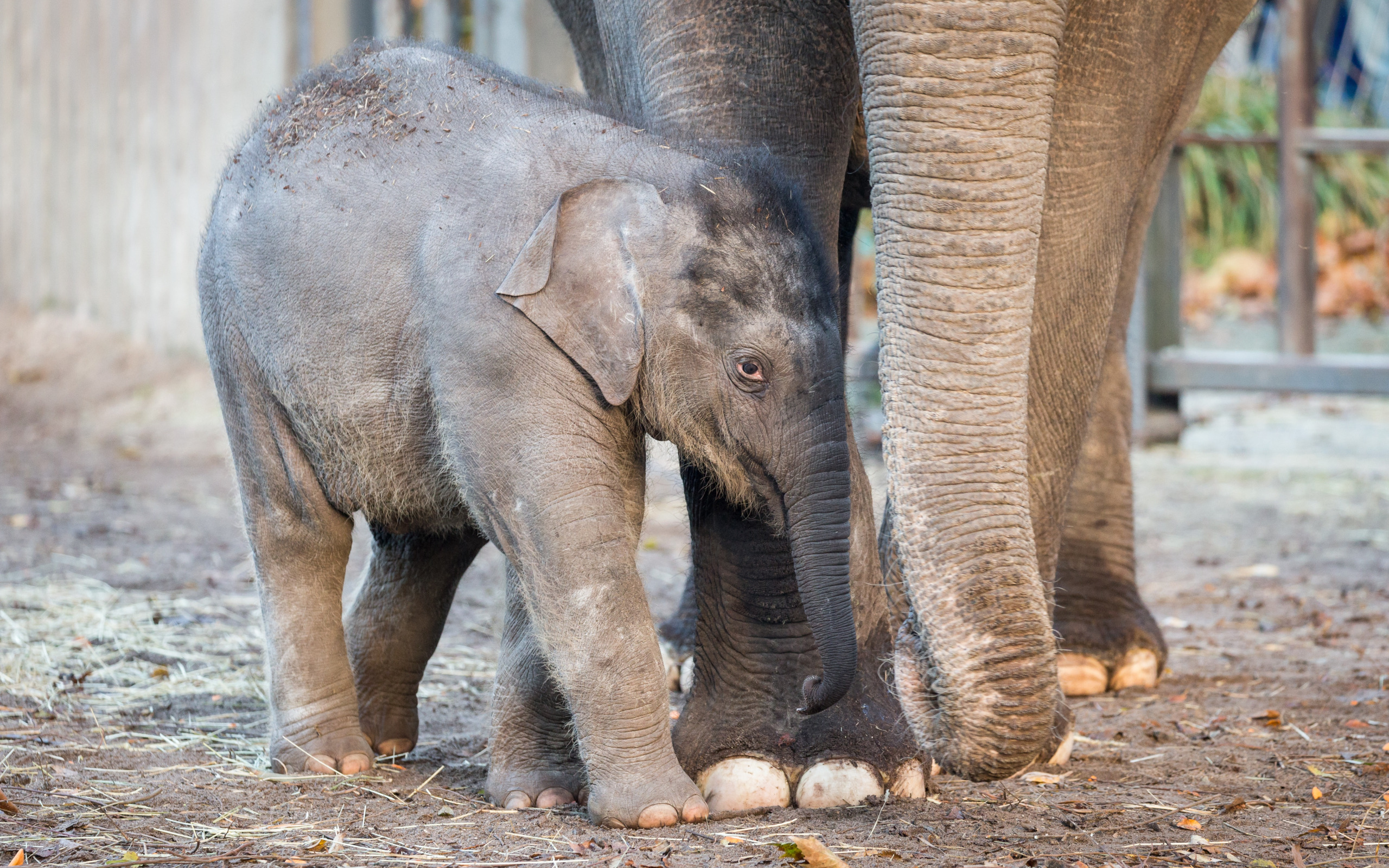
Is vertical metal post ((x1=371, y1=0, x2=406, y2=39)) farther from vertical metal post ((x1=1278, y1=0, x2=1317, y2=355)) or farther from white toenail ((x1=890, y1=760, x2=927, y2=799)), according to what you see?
white toenail ((x1=890, y1=760, x2=927, y2=799))

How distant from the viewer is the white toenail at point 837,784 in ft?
10.4

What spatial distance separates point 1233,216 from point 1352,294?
139 centimetres

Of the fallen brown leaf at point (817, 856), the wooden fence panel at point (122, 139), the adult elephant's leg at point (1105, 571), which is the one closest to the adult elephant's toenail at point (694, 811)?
the fallen brown leaf at point (817, 856)

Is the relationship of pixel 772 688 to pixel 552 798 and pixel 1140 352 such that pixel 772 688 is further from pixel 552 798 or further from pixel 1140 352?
pixel 1140 352

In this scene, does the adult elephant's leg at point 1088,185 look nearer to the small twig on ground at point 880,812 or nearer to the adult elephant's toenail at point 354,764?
the small twig on ground at point 880,812

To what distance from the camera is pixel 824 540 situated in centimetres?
298

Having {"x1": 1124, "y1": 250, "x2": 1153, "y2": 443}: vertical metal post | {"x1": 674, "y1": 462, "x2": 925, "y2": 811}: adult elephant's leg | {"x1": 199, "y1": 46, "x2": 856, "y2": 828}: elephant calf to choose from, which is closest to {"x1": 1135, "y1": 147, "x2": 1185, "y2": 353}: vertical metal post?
{"x1": 1124, "y1": 250, "x2": 1153, "y2": 443}: vertical metal post

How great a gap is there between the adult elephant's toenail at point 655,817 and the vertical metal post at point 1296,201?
646 cm

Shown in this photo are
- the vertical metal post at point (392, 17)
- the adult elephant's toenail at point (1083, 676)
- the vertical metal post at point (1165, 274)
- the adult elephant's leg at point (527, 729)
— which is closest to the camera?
the adult elephant's leg at point (527, 729)

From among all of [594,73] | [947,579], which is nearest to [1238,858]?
[947,579]

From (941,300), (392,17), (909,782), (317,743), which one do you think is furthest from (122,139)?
(941,300)

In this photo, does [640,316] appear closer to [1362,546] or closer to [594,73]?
[594,73]

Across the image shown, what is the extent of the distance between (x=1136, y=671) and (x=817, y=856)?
6.55 feet

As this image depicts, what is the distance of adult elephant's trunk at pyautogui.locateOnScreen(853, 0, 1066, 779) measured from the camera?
2732mm
